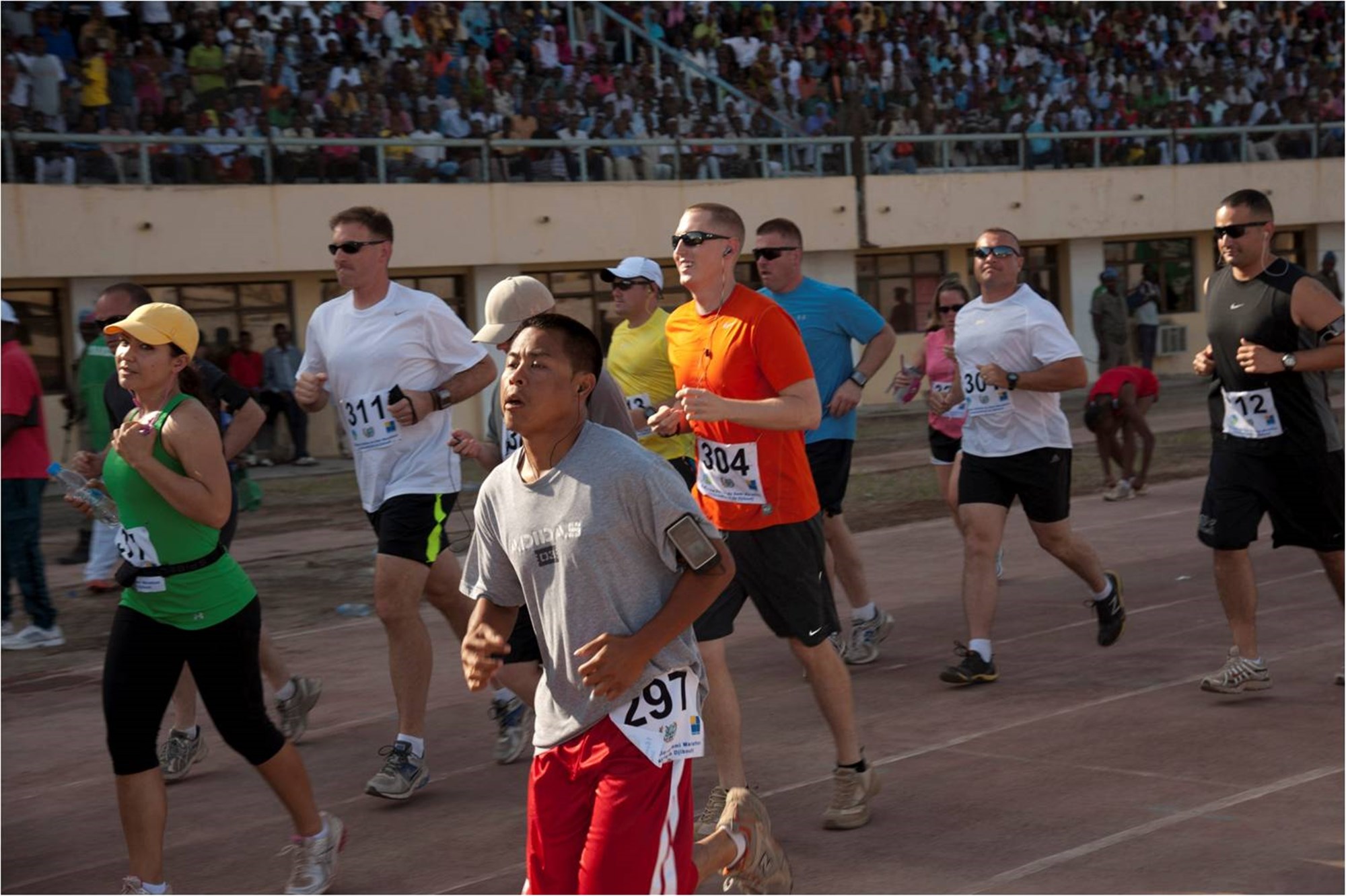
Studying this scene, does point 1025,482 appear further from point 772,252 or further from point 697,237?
point 697,237

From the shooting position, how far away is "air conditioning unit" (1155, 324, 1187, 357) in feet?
110

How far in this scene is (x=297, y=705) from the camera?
7.19 m

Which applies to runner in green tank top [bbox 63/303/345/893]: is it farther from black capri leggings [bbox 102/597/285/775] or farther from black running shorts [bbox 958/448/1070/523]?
black running shorts [bbox 958/448/1070/523]

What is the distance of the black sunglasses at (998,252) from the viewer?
7.88 m

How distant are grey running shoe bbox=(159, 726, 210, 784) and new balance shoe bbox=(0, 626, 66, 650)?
3.46 metres

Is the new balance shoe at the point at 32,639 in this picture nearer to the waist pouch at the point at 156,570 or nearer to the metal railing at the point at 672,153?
the waist pouch at the point at 156,570

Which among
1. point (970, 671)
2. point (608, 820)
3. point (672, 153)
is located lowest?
point (970, 671)

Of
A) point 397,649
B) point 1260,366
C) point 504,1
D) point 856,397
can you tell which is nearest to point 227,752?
point 397,649

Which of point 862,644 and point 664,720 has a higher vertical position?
point 664,720

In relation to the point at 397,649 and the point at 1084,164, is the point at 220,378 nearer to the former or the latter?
the point at 397,649

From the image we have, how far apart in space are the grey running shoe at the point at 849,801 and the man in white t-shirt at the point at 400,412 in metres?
1.63

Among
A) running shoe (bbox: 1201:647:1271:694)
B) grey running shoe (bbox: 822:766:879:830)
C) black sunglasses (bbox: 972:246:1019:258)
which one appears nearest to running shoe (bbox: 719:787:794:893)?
grey running shoe (bbox: 822:766:879:830)

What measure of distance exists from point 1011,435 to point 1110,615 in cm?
104

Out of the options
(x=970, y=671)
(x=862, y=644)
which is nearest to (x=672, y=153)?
(x=862, y=644)
